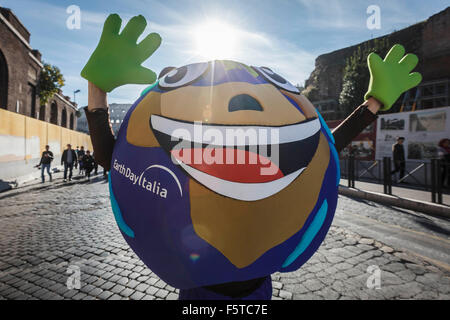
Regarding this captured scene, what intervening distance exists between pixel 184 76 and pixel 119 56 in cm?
46

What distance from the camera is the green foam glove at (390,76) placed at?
2.16 m

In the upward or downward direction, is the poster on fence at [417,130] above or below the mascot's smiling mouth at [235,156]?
above

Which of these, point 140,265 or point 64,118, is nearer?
point 140,265

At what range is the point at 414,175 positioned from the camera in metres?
11.4

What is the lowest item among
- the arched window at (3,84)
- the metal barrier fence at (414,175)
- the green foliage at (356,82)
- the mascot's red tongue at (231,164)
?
the metal barrier fence at (414,175)

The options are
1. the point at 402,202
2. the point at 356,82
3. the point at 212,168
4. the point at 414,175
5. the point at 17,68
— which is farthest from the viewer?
the point at 356,82

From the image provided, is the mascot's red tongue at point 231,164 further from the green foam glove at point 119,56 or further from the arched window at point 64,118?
the arched window at point 64,118

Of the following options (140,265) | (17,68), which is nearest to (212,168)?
(140,265)

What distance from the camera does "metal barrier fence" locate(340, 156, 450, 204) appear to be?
711 cm

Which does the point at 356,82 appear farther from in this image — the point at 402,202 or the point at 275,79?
the point at 275,79

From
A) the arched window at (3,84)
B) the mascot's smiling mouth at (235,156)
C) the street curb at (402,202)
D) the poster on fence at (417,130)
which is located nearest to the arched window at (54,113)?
the arched window at (3,84)

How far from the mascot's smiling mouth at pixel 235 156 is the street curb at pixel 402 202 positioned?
7020 mm
